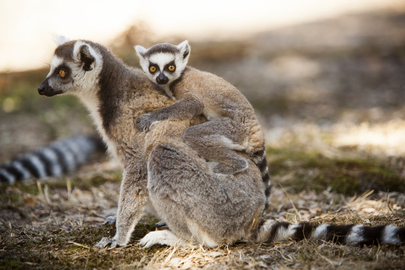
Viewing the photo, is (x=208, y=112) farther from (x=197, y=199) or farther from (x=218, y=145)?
(x=197, y=199)

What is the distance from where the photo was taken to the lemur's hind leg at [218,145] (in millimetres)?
3672

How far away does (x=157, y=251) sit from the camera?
11.1ft

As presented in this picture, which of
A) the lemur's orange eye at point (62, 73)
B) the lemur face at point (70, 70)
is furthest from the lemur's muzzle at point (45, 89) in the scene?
the lemur's orange eye at point (62, 73)

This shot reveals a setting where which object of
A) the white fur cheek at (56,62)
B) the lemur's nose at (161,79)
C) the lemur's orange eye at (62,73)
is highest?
the white fur cheek at (56,62)

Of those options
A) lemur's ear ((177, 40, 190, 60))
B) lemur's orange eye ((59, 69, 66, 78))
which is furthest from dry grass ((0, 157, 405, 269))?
lemur's ear ((177, 40, 190, 60))

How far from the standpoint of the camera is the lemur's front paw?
12.3 ft

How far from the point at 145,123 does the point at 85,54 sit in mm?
1112

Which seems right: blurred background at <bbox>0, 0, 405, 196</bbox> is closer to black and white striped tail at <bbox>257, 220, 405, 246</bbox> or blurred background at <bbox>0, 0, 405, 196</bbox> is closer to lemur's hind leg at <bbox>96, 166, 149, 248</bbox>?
black and white striped tail at <bbox>257, 220, 405, 246</bbox>

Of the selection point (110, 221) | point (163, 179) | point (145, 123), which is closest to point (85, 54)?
point (145, 123)

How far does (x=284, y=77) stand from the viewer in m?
11.1

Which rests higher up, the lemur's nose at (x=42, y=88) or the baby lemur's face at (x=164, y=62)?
the baby lemur's face at (x=164, y=62)

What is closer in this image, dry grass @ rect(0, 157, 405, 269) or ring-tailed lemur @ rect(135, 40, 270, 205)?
dry grass @ rect(0, 157, 405, 269)

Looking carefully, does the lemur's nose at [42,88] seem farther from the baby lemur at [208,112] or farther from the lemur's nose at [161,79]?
the lemur's nose at [161,79]

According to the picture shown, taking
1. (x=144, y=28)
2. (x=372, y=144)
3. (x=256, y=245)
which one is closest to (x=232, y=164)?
(x=256, y=245)
